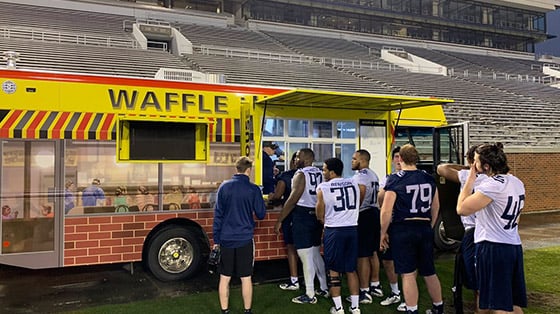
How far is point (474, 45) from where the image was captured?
4853 centimetres

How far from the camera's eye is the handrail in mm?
23375

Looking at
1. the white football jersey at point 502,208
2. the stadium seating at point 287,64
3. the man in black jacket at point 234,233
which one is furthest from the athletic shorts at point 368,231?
the stadium seating at point 287,64

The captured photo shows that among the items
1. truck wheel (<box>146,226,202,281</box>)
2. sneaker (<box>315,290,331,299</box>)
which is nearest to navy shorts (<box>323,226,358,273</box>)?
sneaker (<box>315,290,331,299</box>)

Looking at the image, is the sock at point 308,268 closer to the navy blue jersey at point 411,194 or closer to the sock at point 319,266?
the sock at point 319,266

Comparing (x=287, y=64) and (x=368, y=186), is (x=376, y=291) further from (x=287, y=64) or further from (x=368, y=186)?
(x=287, y=64)

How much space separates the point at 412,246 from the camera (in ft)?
15.5

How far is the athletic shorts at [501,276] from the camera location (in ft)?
12.3

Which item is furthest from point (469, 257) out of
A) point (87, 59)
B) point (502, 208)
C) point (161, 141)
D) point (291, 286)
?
point (87, 59)

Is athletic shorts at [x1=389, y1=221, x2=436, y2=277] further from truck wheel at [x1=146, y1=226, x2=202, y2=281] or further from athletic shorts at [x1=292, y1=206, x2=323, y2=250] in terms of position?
truck wheel at [x1=146, y1=226, x2=202, y2=281]

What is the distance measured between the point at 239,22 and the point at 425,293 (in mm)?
35663

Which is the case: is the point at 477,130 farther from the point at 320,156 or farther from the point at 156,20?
the point at 156,20

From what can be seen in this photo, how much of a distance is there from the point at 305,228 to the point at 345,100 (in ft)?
7.57

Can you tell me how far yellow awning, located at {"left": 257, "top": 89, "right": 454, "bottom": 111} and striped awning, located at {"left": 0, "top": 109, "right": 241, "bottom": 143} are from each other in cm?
221

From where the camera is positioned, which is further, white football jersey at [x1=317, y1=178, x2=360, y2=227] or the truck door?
the truck door
